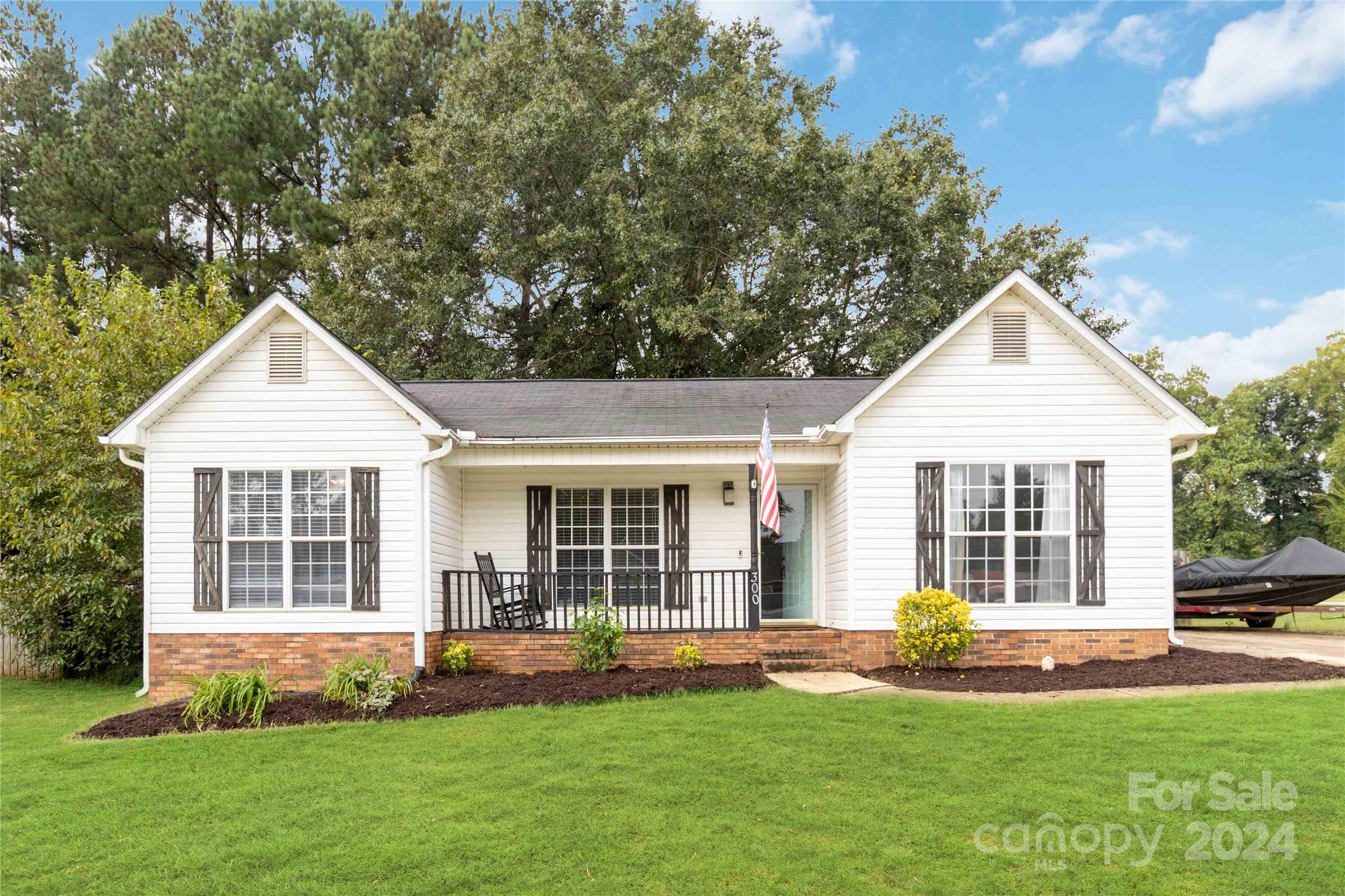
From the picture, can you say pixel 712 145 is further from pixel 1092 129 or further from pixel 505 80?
pixel 1092 129

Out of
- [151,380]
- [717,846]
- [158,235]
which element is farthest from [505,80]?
[717,846]

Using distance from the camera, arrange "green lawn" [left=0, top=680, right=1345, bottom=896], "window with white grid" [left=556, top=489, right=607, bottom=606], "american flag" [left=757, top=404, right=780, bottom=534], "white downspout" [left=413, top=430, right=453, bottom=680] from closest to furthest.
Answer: "green lawn" [left=0, top=680, right=1345, bottom=896] → "american flag" [left=757, top=404, right=780, bottom=534] → "white downspout" [left=413, top=430, right=453, bottom=680] → "window with white grid" [left=556, top=489, right=607, bottom=606]

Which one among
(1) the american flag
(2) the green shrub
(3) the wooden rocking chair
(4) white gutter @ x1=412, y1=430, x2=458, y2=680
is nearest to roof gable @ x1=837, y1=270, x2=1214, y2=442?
(1) the american flag

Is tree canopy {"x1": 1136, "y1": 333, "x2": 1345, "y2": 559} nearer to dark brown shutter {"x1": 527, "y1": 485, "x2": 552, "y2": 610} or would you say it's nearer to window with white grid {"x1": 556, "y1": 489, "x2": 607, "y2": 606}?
window with white grid {"x1": 556, "y1": 489, "x2": 607, "y2": 606}

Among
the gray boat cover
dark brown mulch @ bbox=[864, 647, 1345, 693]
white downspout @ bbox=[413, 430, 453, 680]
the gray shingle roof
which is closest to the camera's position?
dark brown mulch @ bbox=[864, 647, 1345, 693]

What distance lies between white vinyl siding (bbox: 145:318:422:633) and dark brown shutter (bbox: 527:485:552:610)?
2035mm

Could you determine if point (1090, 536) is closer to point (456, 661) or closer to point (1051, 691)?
point (1051, 691)

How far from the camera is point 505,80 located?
2336cm

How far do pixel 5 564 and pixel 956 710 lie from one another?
40.0 feet

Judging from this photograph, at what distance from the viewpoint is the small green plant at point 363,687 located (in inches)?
354

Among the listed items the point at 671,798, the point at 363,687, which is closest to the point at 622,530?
the point at 363,687

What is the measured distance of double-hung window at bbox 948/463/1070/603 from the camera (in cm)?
1082

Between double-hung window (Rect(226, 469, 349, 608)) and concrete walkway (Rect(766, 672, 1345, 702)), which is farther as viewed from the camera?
double-hung window (Rect(226, 469, 349, 608))

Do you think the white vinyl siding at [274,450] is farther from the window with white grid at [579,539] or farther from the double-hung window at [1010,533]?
the double-hung window at [1010,533]
